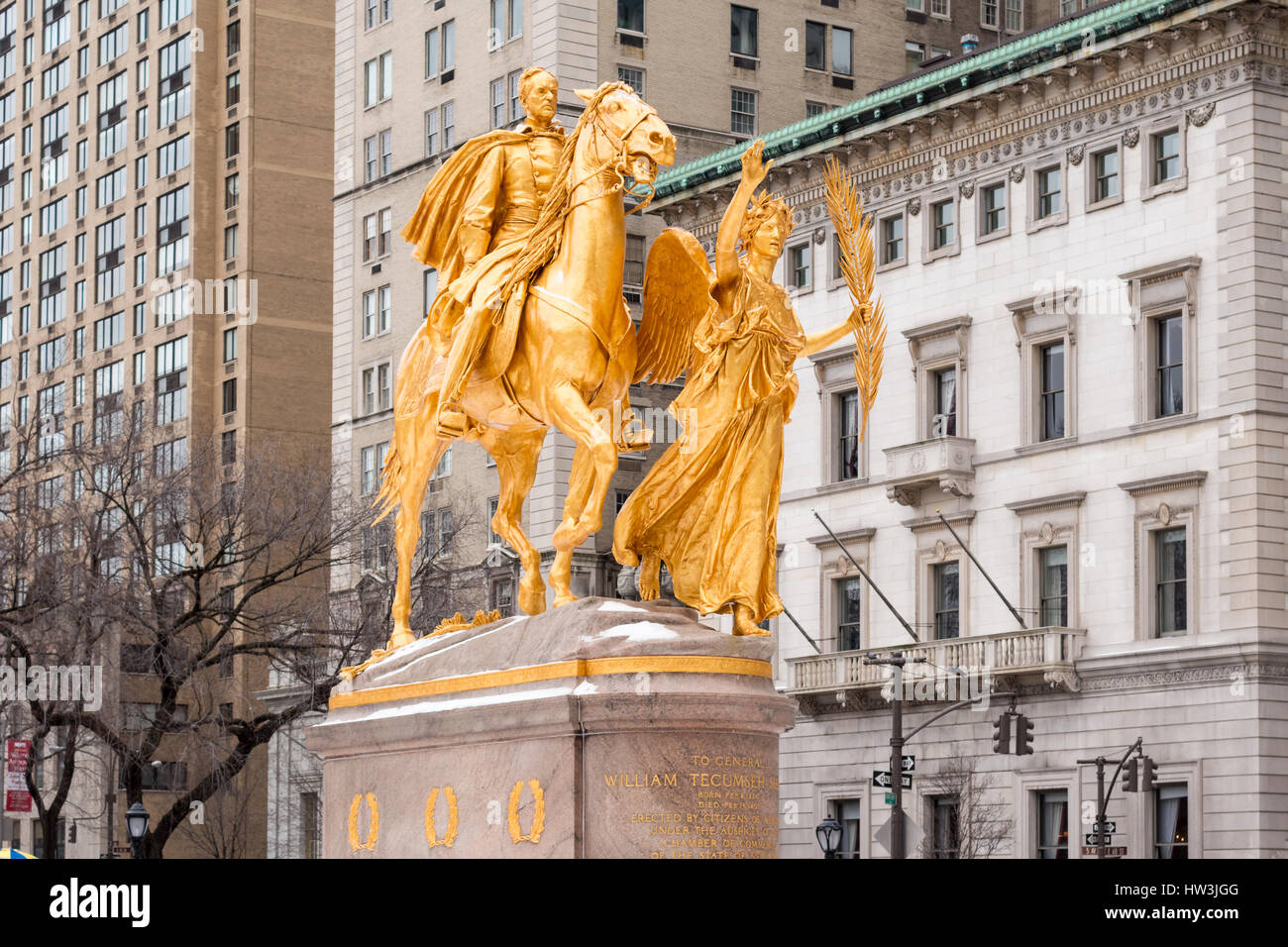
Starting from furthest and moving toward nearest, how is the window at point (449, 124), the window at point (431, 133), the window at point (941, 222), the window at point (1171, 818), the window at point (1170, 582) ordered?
the window at point (431, 133), the window at point (449, 124), the window at point (941, 222), the window at point (1170, 582), the window at point (1171, 818)

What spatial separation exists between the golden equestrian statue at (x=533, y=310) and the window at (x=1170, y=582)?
1516 inches

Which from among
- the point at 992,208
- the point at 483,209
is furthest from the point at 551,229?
the point at 992,208

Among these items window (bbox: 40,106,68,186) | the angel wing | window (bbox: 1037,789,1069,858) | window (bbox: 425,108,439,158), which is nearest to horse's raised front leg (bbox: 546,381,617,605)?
the angel wing

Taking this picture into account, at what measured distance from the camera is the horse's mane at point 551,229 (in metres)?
18.6

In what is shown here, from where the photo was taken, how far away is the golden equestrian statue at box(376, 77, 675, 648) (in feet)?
59.7

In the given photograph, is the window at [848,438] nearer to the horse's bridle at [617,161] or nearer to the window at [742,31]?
the window at [742,31]

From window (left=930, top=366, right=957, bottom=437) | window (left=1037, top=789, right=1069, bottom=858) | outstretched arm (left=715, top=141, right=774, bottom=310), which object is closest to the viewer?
outstretched arm (left=715, top=141, right=774, bottom=310)

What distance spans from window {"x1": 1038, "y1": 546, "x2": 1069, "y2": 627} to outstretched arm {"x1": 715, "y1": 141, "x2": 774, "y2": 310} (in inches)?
1645

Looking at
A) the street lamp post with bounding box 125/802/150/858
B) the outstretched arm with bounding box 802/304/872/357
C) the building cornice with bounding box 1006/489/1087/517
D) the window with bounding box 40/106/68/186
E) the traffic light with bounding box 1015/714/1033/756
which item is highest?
the window with bounding box 40/106/68/186

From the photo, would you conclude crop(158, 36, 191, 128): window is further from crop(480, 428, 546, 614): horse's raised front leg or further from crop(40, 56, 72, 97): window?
crop(480, 428, 546, 614): horse's raised front leg

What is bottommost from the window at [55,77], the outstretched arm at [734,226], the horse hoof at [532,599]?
the horse hoof at [532,599]

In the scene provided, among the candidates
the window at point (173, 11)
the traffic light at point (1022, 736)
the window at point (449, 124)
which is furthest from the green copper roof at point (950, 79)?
the window at point (173, 11)
